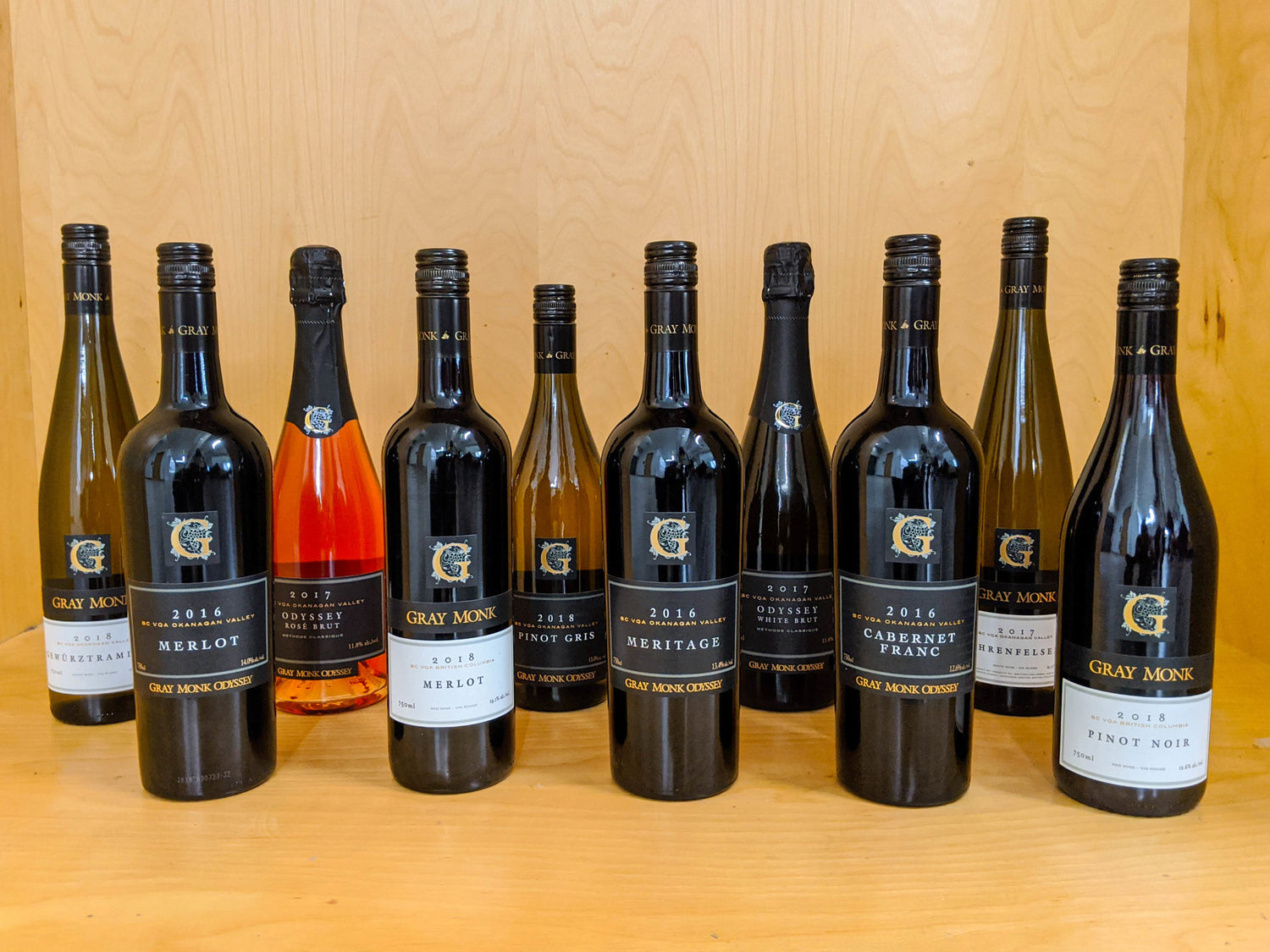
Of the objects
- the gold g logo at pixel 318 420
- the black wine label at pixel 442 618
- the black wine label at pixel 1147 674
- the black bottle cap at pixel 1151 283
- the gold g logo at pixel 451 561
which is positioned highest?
the black bottle cap at pixel 1151 283

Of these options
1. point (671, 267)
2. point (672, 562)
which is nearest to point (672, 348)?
point (671, 267)

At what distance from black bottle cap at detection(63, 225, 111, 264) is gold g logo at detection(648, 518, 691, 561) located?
1.94 ft

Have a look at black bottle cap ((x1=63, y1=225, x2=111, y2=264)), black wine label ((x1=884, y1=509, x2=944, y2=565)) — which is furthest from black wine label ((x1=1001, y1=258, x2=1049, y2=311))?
black bottle cap ((x1=63, y1=225, x2=111, y2=264))

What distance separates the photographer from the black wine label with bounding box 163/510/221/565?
73 centimetres

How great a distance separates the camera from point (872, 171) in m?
1.14

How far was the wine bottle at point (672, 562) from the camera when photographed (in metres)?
0.73

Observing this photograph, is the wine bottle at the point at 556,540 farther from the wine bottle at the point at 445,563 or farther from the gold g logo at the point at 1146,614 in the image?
the gold g logo at the point at 1146,614

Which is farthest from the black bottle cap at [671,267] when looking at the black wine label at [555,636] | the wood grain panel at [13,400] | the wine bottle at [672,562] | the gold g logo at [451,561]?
the wood grain panel at [13,400]

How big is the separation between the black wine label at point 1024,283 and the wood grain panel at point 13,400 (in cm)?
113

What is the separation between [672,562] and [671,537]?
0.06 ft

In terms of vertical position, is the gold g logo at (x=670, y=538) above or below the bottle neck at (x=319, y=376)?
below

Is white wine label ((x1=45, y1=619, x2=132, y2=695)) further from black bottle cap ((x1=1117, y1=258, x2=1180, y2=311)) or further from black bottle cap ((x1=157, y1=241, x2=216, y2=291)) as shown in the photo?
black bottle cap ((x1=1117, y1=258, x2=1180, y2=311))

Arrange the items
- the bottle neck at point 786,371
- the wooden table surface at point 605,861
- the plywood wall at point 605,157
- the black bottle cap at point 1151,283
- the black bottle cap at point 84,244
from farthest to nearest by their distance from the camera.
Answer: the plywood wall at point 605,157 < the bottle neck at point 786,371 < the black bottle cap at point 84,244 < the black bottle cap at point 1151,283 < the wooden table surface at point 605,861

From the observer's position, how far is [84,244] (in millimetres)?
Answer: 898
